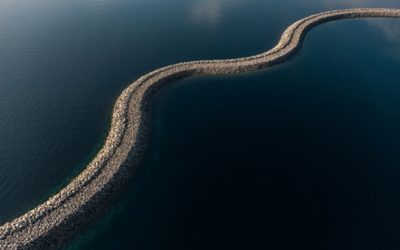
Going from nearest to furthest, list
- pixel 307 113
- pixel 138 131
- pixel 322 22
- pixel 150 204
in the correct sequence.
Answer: pixel 150 204
pixel 138 131
pixel 307 113
pixel 322 22

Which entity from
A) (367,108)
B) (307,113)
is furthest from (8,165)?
(367,108)

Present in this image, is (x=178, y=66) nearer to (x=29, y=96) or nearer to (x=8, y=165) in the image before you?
(x=29, y=96)

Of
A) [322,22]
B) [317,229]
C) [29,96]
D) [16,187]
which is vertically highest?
[322,22]

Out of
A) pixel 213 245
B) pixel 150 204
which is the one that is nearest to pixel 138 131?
pixel 150 204

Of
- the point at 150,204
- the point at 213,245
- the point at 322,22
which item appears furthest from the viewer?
the point at 322,22

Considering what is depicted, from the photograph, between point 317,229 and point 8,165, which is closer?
point 317,229

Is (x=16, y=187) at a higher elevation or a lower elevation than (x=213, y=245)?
higher
